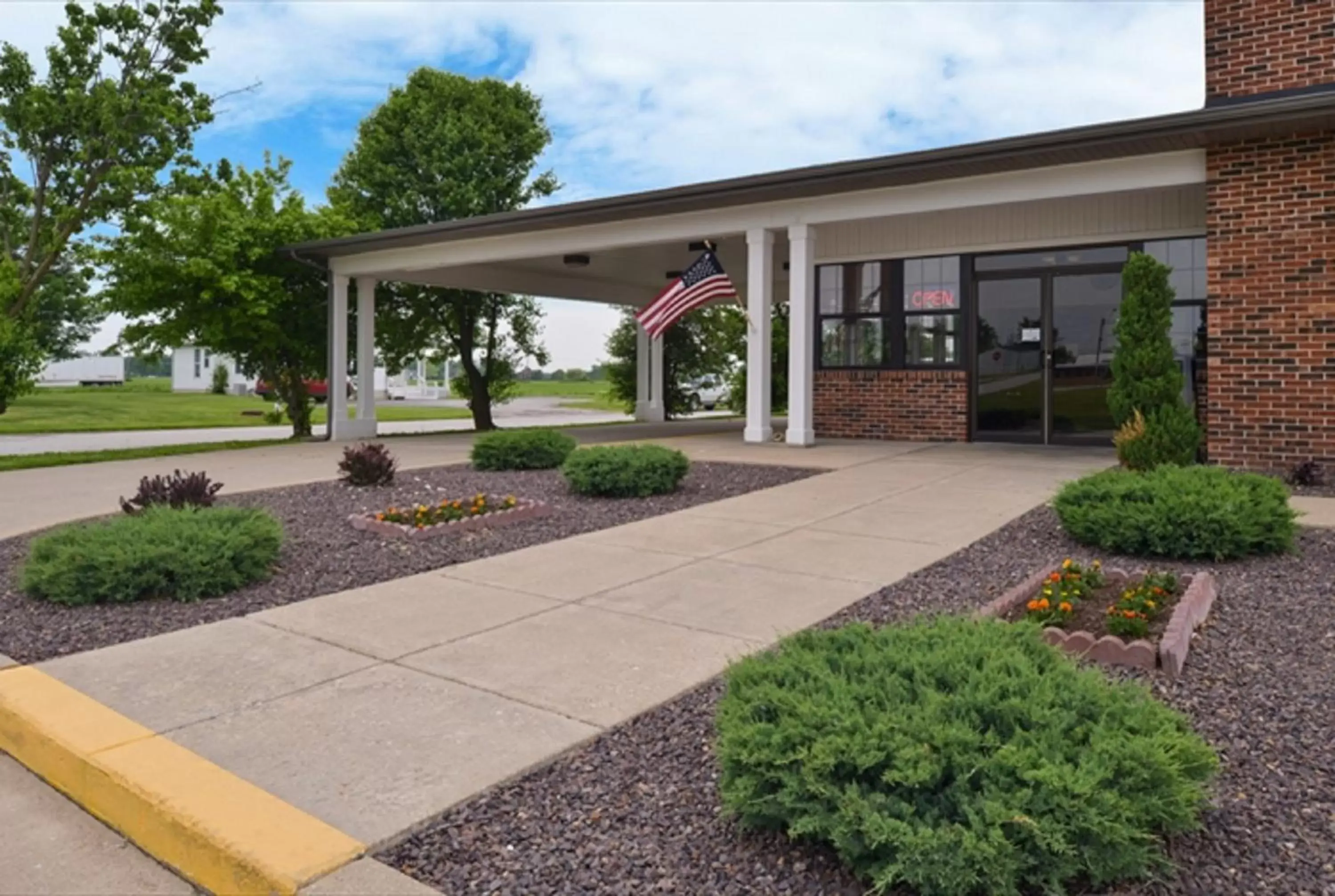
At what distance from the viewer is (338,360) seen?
17.5 metres

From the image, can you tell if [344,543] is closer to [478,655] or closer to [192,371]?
[478,655]

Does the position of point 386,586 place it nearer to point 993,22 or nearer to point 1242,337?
point 1242,337

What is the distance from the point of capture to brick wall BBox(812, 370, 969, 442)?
14.0m

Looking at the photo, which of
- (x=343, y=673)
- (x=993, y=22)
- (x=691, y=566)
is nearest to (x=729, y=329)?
(x=993, y=22)

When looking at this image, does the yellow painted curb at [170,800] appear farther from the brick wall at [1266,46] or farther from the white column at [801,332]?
the brick wall at [1266,46]

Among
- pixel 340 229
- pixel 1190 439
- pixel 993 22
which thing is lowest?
pixel 1190 439

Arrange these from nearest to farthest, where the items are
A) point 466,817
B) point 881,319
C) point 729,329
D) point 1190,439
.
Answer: point 466,817, point 1190,439, point 881,319, point 729,329

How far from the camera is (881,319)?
47.9ft

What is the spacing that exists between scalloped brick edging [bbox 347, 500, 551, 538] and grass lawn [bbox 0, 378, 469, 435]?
12.0 meters

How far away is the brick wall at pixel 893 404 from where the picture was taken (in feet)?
45.9

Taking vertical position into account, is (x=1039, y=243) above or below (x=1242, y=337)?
above

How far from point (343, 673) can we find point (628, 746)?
1444 mm

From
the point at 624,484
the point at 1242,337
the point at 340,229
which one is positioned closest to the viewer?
the point at 624,484

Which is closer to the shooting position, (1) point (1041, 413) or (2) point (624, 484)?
(2) point (624, 484)
